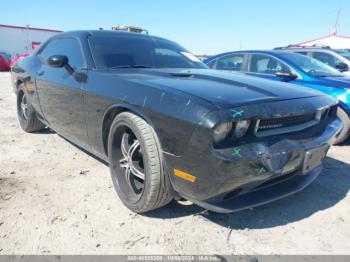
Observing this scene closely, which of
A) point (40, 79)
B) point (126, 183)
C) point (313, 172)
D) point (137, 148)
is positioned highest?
point (40, 79)

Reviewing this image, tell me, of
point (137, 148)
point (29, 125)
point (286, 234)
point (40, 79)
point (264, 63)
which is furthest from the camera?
point (264, 63)

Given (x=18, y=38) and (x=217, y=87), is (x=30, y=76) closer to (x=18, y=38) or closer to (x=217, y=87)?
(x=217, y=87)

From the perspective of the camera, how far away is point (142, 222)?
2217 mm

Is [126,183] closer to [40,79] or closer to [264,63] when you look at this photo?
[40,79]

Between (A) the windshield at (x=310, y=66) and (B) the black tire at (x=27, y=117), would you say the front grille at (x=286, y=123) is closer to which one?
(A) the windshield at (x=310, y=66)

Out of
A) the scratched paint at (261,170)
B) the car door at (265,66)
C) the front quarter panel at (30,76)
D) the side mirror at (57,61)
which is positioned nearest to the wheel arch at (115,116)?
the scratched paint at (261,170)

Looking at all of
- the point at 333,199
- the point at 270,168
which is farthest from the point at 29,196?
the point at 333,199

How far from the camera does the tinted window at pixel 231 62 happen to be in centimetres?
532

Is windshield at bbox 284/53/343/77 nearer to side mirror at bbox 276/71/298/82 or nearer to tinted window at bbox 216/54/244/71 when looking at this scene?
side mirror at bbox 276/71/298/82

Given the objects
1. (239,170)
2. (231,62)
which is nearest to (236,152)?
(239,170)

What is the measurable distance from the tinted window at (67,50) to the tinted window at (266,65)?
3034 millimetres

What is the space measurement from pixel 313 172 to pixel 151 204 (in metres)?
1.36

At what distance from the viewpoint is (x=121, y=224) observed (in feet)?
7.18

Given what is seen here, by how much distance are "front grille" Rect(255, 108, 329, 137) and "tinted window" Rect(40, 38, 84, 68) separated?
5.99 ft
